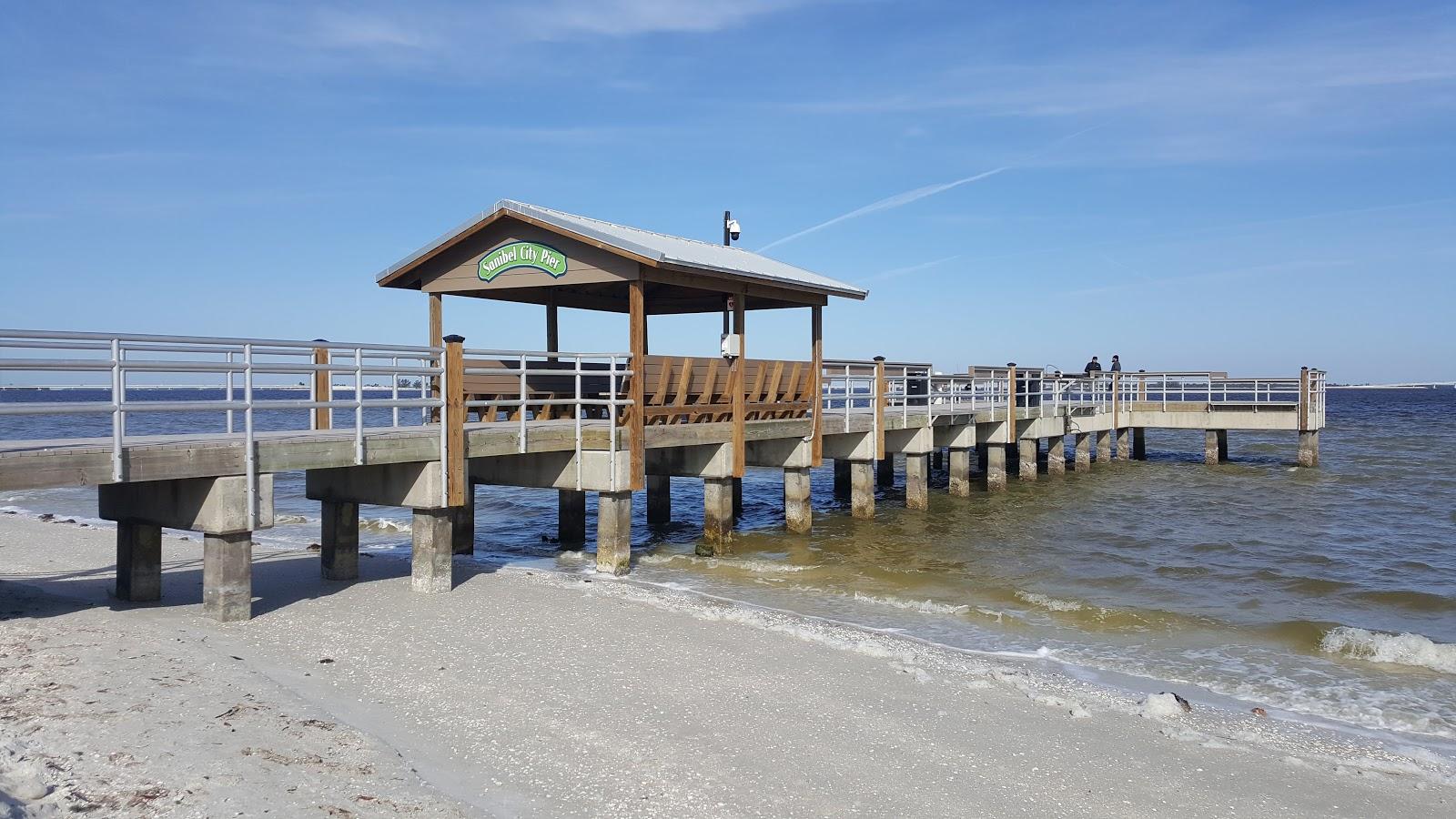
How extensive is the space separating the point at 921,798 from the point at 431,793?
10.3 feet

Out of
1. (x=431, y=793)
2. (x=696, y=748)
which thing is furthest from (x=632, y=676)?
(x=431, y=793)

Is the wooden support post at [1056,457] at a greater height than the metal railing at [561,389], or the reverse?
the metal railing at [561,389]

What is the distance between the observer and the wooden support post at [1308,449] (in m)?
35.0

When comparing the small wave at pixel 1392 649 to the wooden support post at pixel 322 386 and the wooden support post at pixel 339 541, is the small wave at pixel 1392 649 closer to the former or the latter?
the wooden support post at pixel 339 541

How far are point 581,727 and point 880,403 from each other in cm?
1422

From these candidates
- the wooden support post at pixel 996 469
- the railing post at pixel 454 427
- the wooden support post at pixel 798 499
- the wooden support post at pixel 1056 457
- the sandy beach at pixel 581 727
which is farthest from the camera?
the wooden support post at pixel 1056 457

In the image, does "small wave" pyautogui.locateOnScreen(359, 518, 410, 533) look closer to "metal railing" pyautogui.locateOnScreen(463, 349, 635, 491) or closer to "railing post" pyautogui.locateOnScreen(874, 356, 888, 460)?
Result: "metal railing" pyautogui.locateOnScreen(463, 349, 635, 491)

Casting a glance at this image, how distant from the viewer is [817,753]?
279 inches

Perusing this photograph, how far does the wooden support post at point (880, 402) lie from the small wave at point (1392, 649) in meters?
9.80

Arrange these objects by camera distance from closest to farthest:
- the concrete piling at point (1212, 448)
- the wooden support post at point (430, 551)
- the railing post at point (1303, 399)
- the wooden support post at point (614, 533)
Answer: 1. the wooden support post at point (430, 551)
2. the wooden support post at point (614, 533)
3. the railing post at point (1303, 399)
4. the concrete piling at point (1212, 448)

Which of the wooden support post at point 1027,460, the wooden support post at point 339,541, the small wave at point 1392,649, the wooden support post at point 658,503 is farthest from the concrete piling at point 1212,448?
the wooden support post at point 339,541

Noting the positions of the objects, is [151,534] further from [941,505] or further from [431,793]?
[941,505]

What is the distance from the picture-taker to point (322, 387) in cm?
1249

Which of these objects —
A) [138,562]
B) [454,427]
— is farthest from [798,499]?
[138,562]
